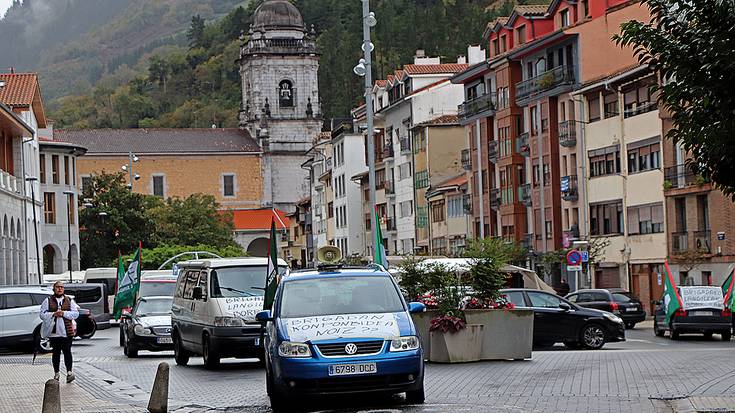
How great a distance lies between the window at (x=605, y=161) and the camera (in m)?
61.4

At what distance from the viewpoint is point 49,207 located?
98.8m

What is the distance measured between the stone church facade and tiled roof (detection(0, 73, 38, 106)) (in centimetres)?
6866

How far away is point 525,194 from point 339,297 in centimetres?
5426

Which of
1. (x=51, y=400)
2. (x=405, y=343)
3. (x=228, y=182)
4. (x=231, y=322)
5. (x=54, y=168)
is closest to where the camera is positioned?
(x=51, y=400)

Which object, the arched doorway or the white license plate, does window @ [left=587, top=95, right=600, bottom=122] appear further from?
the arched doorway

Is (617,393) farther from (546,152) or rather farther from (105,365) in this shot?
(546,152)

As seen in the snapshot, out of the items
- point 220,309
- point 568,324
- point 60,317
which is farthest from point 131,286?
point 60,317

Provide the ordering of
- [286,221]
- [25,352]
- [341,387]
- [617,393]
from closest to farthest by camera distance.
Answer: [341,387] → [617,393] → [25,352] → [286,221]

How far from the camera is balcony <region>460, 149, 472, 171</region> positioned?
264 ft

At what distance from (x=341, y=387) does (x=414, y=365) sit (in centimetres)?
93

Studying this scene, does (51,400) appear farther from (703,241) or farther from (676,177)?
(676,177)

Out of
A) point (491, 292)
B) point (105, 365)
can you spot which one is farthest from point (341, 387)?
point (105, 365)

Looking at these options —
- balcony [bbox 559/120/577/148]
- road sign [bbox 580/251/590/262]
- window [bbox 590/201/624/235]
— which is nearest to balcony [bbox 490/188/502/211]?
balcony [bbox 559/120/577/148]

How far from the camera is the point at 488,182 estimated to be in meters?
77.2
